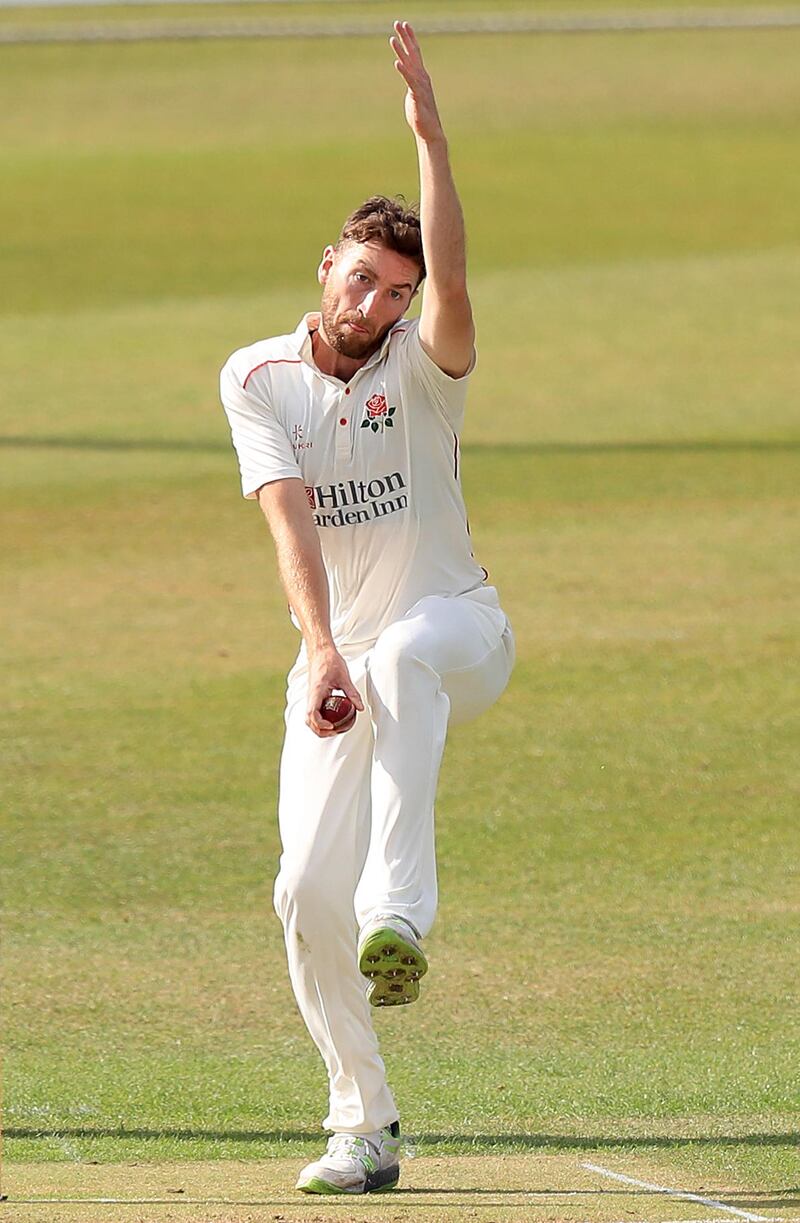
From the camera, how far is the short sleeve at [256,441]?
5.07 meters

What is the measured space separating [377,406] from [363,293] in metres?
0.26

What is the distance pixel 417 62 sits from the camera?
5090 millimetres

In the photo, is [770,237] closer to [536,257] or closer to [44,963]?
[536,257]

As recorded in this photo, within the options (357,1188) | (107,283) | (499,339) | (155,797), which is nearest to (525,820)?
(155,797)

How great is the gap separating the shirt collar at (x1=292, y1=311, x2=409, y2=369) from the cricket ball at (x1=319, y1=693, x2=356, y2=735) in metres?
0.86

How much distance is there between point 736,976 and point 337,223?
1899 cm

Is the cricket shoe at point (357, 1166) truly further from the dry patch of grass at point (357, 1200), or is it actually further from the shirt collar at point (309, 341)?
the shirt collar at point (309, 341)

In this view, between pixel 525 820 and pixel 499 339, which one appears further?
pixel 499 339

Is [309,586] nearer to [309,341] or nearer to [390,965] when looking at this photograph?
[309,341]

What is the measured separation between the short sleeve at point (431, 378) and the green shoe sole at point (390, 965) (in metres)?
1.28

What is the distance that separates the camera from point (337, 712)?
4836mm

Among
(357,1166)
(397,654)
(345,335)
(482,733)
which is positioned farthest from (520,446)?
(357,1166)

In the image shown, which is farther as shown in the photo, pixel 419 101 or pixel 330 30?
pixel 330 30

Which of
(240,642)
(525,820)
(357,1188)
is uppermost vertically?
(240,642)
